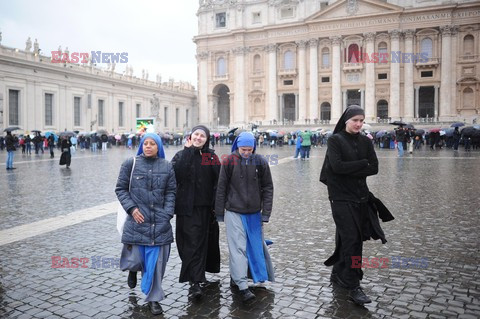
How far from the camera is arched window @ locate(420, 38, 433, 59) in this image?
45188mm

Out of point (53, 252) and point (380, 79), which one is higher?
point (380, 79)

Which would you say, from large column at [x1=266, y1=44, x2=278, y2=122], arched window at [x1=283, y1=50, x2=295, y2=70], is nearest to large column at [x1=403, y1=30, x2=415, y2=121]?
arched window at [x1=283, y1=50, x2=295, y2=70]

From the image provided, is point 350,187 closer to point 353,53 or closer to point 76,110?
point 76,110

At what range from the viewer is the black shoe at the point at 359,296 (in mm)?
3578

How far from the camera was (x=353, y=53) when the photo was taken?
155 ft

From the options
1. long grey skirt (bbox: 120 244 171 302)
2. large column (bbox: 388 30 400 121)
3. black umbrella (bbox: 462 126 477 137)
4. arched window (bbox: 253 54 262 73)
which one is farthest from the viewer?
arched window (bbox: 253 54 262 73)

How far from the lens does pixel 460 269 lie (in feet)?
14.4

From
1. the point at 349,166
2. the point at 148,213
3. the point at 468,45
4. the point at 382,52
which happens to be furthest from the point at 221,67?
the point at 148,213

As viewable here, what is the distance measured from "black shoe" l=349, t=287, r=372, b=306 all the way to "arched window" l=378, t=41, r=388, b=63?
4683cm

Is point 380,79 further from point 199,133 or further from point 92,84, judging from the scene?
point 199,133

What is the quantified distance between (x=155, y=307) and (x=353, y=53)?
4766 cm

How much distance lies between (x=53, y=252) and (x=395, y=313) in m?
3.92

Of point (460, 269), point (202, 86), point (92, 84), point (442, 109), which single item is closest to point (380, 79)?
point (442, 109)

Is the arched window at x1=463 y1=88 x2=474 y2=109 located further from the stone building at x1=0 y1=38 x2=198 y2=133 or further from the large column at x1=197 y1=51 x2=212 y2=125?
the stone building at x1=0 y1=38 x2=198 y2=133
